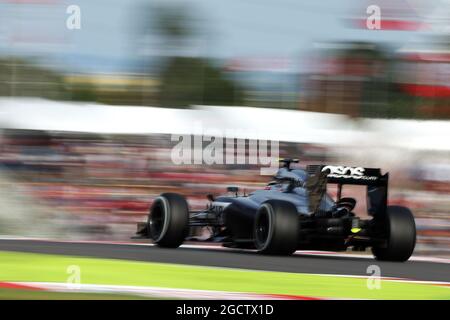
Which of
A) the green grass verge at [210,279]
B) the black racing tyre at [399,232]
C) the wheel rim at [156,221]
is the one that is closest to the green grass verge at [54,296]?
the green grass verge at [210,279]

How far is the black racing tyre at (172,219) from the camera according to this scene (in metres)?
11.8

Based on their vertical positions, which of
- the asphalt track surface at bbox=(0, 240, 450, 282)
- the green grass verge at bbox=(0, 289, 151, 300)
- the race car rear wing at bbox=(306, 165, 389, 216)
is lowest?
the asphalt track surface at bbox=(0, 240, 450, 282)

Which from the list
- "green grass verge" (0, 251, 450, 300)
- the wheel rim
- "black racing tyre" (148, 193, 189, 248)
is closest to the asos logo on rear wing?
"black racing tyre" (148, 193, 189, 248)

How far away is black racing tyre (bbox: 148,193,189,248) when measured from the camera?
11750 millimetres

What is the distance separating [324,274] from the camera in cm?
884

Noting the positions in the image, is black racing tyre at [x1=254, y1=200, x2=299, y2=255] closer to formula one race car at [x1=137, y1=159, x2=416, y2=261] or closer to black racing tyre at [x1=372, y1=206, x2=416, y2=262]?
formula one race car at [x1=137, y1=159, x2=416, y2=261]

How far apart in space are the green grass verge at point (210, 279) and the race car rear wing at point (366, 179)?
2.24 metres

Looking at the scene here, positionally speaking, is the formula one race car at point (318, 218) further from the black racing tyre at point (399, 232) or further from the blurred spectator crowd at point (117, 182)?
the blurred spectator crowd at point (117, 182)

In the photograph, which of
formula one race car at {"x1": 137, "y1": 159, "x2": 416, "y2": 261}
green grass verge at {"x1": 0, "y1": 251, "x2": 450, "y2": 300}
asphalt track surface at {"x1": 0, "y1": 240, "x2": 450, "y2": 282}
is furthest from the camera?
formula one race car at {"x1": 137, "y1": 159, "x2": 416, "y2": 261}

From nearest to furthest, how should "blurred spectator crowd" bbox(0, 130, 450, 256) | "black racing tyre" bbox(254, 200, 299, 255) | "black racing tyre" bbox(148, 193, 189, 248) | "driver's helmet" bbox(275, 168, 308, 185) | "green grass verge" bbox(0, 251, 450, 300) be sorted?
"green grass verge" bbox(0, 251, 450, 300) → "black racing tyre" bbox(254, 200, 299, 255) → "driver's helmet" bbox(275, 168, 308, 185) → "black racing tyre" bbox(148, 193, 189, 248) → "blurred spectator crowd" bbox(0, 130, 450, 256)

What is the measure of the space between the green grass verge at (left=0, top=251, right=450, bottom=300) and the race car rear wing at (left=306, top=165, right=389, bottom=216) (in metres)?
2.24
